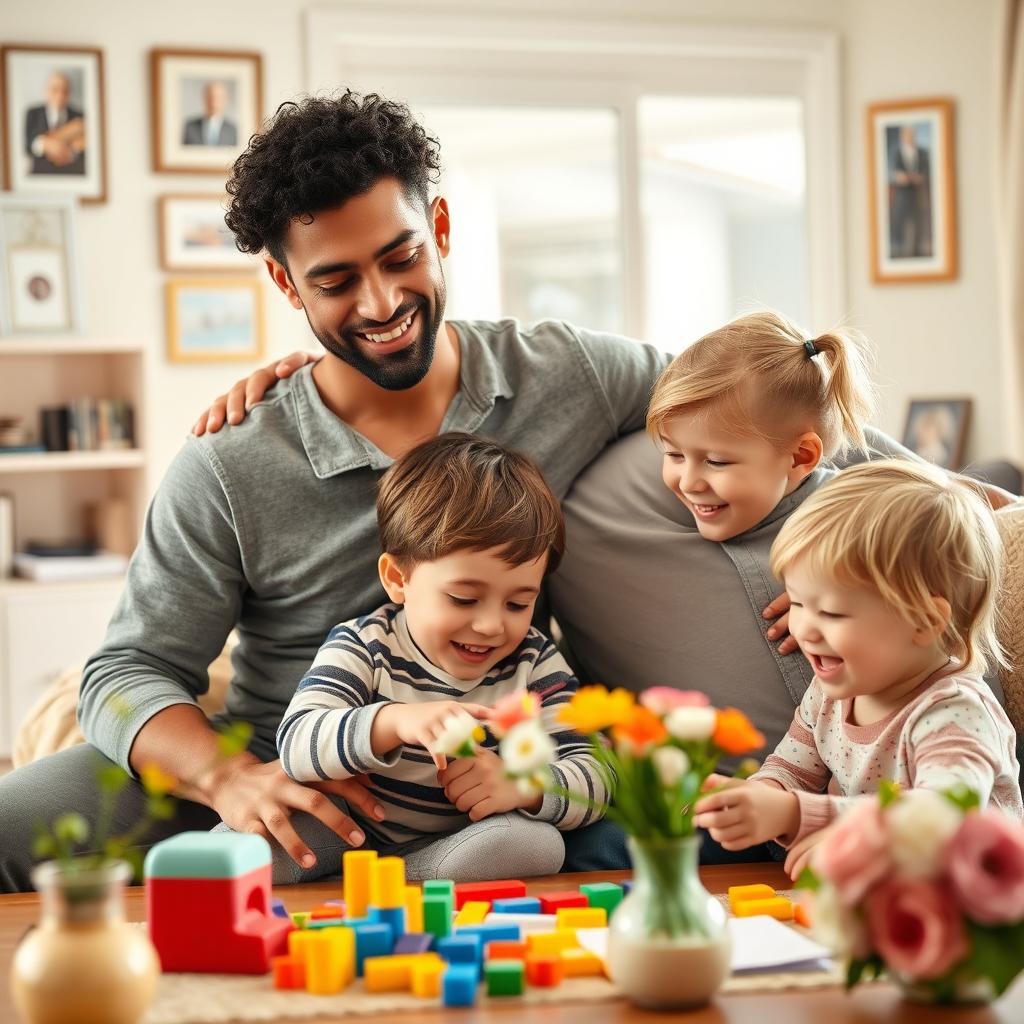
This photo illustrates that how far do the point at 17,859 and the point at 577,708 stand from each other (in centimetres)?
99

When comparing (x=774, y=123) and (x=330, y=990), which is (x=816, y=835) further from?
(x=774, y=123)

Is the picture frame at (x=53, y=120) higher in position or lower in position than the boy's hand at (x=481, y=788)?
higher

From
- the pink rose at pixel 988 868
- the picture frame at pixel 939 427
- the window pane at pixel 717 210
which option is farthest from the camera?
the window pane at pixel 717 210

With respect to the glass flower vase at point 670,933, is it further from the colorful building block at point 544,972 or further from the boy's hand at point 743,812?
the boy's hand at point 743,812

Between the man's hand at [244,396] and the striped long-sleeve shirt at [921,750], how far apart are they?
921mm

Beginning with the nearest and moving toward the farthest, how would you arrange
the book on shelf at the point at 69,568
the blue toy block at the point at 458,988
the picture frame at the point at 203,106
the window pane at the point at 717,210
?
the blue toy block at the point at 458,988 < the book on shelf at the point at 69,568 < the picture frame at the point at 203,106 < the window pane at the point at 717,210

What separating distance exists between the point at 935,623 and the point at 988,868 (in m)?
0.50

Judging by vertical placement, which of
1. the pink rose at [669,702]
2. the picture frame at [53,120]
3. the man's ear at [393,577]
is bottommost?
the pink rose at [669,702]

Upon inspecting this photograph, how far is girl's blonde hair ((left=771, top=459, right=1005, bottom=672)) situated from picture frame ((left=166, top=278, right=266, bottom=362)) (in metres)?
3.46

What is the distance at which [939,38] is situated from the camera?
5.18 metres

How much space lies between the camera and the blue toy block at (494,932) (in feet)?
3.93

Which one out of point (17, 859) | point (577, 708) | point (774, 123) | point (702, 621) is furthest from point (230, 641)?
point (774, 123)

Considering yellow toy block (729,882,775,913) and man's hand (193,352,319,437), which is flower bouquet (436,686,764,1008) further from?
man's hand (193,352,319,437)

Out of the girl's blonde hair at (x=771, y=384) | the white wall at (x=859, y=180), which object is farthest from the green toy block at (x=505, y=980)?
the white wall at (x=859, y=180)
